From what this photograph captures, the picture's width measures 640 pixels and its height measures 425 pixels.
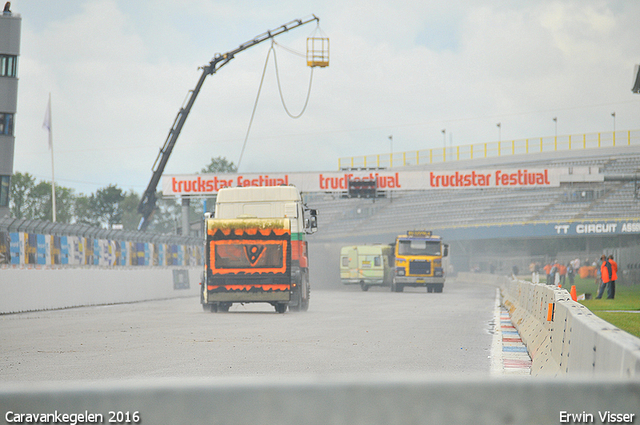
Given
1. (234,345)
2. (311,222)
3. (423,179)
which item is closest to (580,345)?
(234,345)

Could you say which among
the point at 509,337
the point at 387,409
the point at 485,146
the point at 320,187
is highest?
the point at 485,146

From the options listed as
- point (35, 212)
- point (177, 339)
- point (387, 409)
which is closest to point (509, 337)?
point (177, 339)

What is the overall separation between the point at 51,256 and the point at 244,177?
25.4 meters

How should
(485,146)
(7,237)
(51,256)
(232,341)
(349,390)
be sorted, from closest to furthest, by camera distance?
1. (349,390)
2. (232,341)
3. (7,237)
4. (51,256)
5. (485,146)

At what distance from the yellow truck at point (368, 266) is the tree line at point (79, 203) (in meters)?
33.8

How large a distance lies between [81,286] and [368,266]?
25.7 m

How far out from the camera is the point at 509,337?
43.8 ft

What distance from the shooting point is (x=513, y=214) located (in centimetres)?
6278

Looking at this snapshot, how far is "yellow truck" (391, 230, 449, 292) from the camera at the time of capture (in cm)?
3912

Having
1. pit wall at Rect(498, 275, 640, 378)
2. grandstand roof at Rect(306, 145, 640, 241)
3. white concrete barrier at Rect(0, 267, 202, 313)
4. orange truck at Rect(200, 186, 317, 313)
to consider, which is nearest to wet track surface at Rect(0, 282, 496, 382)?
pit wall at Rect(498, 275, 640, 378)

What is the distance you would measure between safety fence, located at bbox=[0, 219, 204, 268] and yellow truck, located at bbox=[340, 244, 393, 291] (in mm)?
15108

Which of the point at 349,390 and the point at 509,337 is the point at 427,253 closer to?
the point at 509,337

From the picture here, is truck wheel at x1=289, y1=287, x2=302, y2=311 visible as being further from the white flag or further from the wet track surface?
the white flag

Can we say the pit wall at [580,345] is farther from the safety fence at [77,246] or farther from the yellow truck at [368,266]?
the yellow truck at [368,266]
